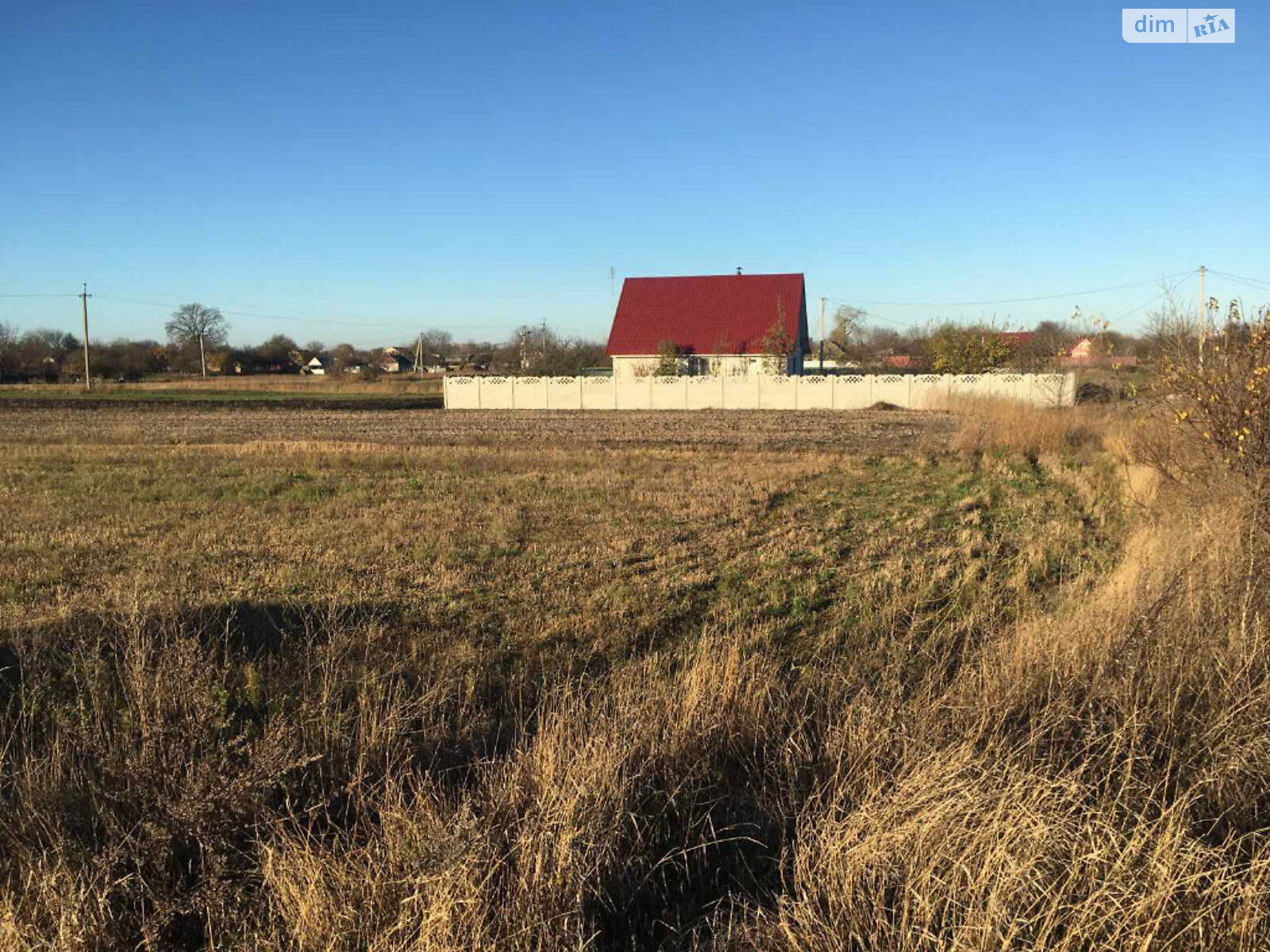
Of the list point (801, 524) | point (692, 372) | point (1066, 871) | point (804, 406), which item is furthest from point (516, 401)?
point (1066, 871)

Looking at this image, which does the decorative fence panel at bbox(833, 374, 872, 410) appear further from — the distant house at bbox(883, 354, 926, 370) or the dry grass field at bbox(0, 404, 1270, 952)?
the dry grass field at bbox(0, 404, 1270, 952)

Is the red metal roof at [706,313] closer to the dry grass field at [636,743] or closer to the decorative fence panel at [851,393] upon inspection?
the decorative fence panel at [851,393]

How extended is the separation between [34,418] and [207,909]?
4057 cm

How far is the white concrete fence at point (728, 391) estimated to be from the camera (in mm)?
41656

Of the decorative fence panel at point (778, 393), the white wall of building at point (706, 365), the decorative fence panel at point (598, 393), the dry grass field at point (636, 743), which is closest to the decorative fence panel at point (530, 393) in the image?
the decorative fence panel at point (598, 393)

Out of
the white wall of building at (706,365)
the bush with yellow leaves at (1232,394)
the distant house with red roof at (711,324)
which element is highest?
the distant house with red roof at (711,324)

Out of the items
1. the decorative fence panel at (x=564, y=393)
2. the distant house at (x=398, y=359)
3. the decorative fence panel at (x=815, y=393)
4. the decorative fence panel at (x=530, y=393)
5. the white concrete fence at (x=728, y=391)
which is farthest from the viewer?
the distant house at (x=398, y=359)

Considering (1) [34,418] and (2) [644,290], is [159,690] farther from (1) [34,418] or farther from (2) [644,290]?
(2) [644,290]

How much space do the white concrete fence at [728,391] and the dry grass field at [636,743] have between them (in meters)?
32.8

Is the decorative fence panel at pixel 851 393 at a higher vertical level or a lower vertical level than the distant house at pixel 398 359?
lower

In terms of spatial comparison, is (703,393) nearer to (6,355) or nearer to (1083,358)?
(1083,358)

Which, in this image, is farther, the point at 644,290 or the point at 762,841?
the point at 644,290

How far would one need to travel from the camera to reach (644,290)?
172ft

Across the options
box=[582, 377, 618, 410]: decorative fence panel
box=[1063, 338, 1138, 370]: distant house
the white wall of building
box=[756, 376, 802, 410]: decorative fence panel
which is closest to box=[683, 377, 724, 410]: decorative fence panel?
box=[756, 376, 802, 410]: decorative fence panel
